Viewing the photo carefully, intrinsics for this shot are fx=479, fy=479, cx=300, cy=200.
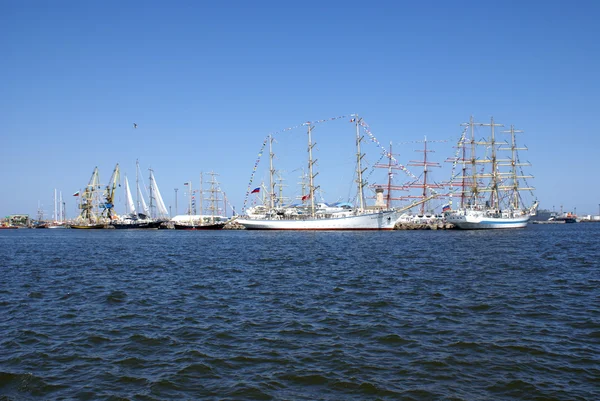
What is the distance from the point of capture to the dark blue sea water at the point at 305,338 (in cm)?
892

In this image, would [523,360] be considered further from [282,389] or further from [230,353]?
[230,353]

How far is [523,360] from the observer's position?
1030cm

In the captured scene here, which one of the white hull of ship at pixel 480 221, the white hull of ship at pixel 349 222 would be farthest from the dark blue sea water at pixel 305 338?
the white hull of ship at pixel 480 221

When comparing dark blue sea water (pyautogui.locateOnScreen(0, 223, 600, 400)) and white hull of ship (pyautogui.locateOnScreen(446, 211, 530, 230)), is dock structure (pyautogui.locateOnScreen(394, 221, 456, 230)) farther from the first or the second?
dark blue sea water (pyautogui.locateOnScreen(0, 223, 600, 400))

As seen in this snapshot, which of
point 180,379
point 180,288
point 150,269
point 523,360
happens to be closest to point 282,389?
point 180,379

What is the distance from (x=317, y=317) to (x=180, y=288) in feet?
27.5

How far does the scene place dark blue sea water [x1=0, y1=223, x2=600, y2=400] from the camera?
8922 mm

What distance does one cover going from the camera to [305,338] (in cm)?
1220

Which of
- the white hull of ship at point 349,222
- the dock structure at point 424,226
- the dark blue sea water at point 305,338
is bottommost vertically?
the dock structure at point 424,226

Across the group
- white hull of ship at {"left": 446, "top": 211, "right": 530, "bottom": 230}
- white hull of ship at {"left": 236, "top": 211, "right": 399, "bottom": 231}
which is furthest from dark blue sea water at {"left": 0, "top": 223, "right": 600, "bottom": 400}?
white hull of ship at {"left": 446, "top": 211, "right": 530, "bottom": 230}

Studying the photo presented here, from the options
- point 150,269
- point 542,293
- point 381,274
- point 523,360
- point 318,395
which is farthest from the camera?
point 150,269

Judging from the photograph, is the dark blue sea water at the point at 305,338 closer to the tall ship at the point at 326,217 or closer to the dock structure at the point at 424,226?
the tall ship at the point at 326,217

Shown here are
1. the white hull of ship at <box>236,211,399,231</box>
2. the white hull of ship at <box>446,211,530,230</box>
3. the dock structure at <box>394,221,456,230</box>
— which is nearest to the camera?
the white hull of ship at <box>236,211,399,231</box>

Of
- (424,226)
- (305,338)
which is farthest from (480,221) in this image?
(305,338)
